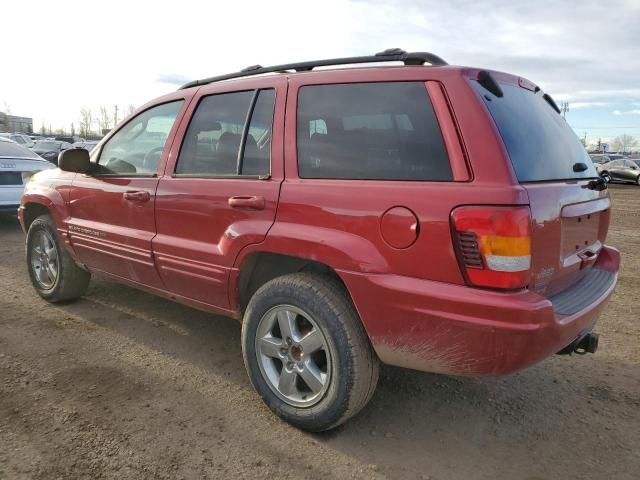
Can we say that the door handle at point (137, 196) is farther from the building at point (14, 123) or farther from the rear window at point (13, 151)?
the building at point (14, 123)

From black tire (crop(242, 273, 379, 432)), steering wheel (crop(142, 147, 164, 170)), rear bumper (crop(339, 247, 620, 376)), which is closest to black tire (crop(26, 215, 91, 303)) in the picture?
steering wheel (crop(142, 147, 164, 170))

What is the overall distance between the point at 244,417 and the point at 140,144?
6.95 feet

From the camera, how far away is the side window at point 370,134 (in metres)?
2.27

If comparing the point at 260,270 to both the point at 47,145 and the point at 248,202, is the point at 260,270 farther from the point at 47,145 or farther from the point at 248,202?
the point at 47,145

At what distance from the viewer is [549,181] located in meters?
2.33

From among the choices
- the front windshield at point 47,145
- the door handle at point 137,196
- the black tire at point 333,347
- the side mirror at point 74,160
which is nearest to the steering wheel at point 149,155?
the door handle at point 137,196

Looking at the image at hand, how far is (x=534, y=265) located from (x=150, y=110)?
287 centimetres

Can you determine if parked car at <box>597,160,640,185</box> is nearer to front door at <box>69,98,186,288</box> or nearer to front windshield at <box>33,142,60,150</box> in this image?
front door at <box>69,98,186,288</box>

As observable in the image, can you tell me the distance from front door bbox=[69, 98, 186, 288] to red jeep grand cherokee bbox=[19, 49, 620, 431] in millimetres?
31

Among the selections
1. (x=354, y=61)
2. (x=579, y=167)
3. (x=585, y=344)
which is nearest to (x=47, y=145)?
(x=354, y=61)

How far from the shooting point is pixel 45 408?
2.75 metres

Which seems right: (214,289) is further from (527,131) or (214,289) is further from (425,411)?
(527,131)

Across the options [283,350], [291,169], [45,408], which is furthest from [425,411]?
[45,408]

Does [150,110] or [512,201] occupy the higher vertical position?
[150,110]
